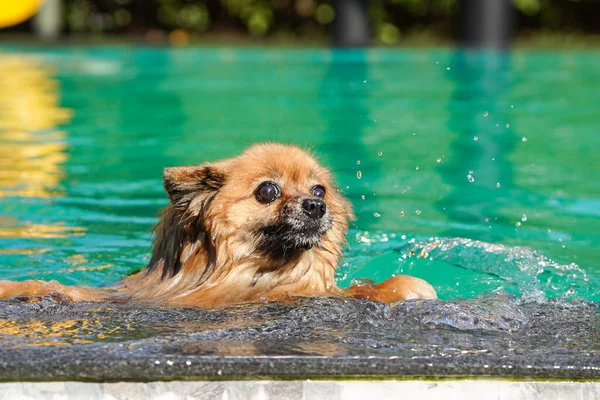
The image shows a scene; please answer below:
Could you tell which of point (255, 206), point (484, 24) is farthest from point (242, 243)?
point (484, 24)

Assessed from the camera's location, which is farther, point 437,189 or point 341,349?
point 437,189

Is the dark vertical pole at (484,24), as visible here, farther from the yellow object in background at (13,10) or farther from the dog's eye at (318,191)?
the dog's eye at (318,191)

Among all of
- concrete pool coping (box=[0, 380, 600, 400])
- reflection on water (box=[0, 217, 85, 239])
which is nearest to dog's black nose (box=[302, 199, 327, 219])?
concrete pool coping (box=[0, 380, 600, 400])

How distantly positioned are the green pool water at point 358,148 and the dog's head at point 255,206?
12.9 inches

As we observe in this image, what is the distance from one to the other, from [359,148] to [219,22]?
12705 millimetres

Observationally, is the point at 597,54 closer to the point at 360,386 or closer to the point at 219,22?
the point at 219,22

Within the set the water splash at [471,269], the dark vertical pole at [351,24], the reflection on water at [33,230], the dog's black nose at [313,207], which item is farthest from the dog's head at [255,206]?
the dark vertical pole at [351,24]

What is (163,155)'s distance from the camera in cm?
814

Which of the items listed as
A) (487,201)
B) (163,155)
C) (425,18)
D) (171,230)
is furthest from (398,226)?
(425,18)

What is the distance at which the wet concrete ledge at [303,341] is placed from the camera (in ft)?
9.80

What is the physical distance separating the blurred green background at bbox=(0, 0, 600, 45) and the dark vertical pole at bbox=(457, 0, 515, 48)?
12.3 feet

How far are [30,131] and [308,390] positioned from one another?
6.90 metres

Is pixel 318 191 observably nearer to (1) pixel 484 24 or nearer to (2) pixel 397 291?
(2) pixel 397 291

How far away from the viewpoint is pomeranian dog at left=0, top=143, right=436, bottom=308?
411 cm
